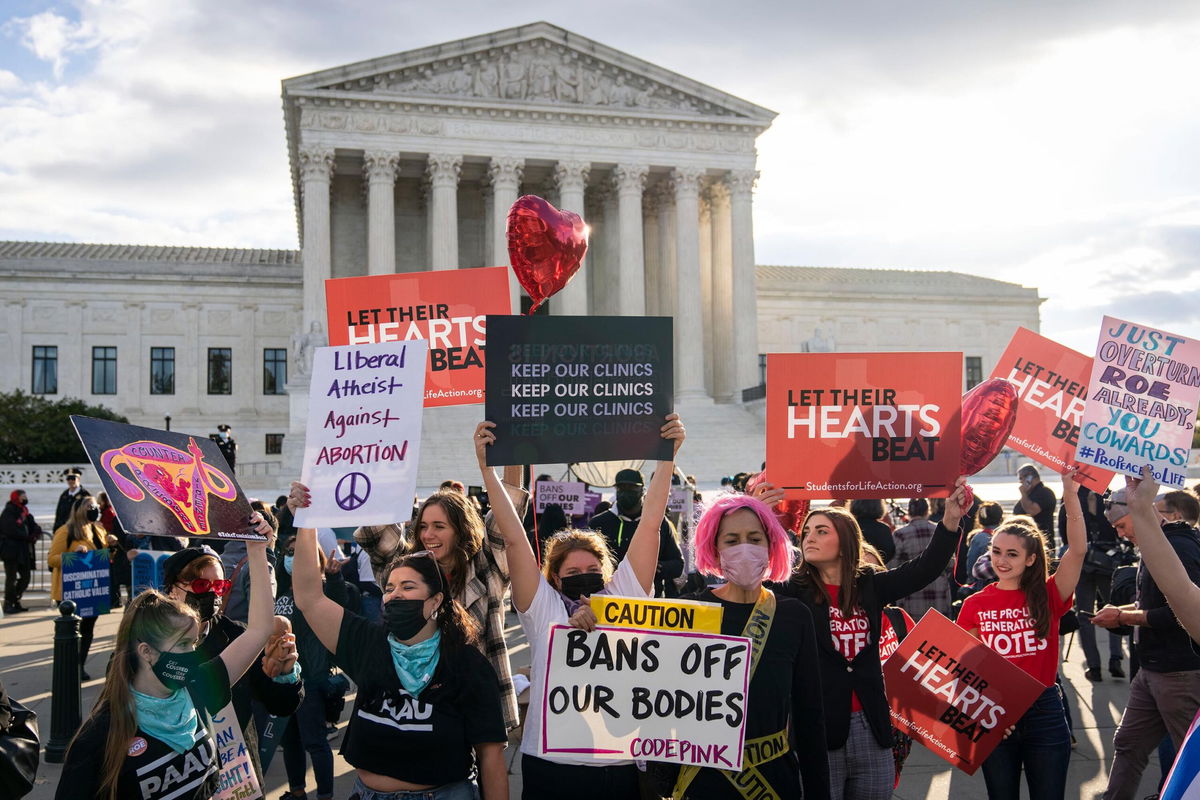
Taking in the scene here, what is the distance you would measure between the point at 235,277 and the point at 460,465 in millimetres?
21541

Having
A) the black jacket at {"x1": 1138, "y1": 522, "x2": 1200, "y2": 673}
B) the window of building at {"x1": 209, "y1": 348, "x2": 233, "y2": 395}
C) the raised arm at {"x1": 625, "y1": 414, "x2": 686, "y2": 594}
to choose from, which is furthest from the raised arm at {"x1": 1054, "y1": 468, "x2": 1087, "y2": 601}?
the window of building at {"x1": 209, "y1": 348, "x2": 233, "y2": 395}

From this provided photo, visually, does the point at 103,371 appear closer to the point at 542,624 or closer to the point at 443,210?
the point at 443,210

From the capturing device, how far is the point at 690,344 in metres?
44.2

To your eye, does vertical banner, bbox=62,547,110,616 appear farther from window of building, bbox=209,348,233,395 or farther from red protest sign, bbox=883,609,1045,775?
window of building, bbox=209,348,233,395

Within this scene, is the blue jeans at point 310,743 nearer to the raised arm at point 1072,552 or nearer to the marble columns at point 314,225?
the raised arm at point 1072,552

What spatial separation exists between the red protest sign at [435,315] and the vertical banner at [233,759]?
288 centimetres

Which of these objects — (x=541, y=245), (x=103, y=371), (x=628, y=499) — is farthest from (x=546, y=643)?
(x=103, y=371)

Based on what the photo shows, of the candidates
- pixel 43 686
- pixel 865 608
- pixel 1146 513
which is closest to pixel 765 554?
pixel 865 608

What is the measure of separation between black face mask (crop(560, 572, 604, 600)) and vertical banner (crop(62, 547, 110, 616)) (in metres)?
7.32

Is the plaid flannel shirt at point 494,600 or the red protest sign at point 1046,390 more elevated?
the red protest sign at point 1046,390

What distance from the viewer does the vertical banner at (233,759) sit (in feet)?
13.2

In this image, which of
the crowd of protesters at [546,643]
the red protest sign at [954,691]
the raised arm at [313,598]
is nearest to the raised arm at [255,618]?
the crowd of protesters at [546,643]


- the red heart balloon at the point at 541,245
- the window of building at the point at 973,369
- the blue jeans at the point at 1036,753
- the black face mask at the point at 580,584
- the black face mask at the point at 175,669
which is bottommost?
the blue jeans at the point at 1036,753

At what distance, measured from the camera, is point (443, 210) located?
4275 centimetres
